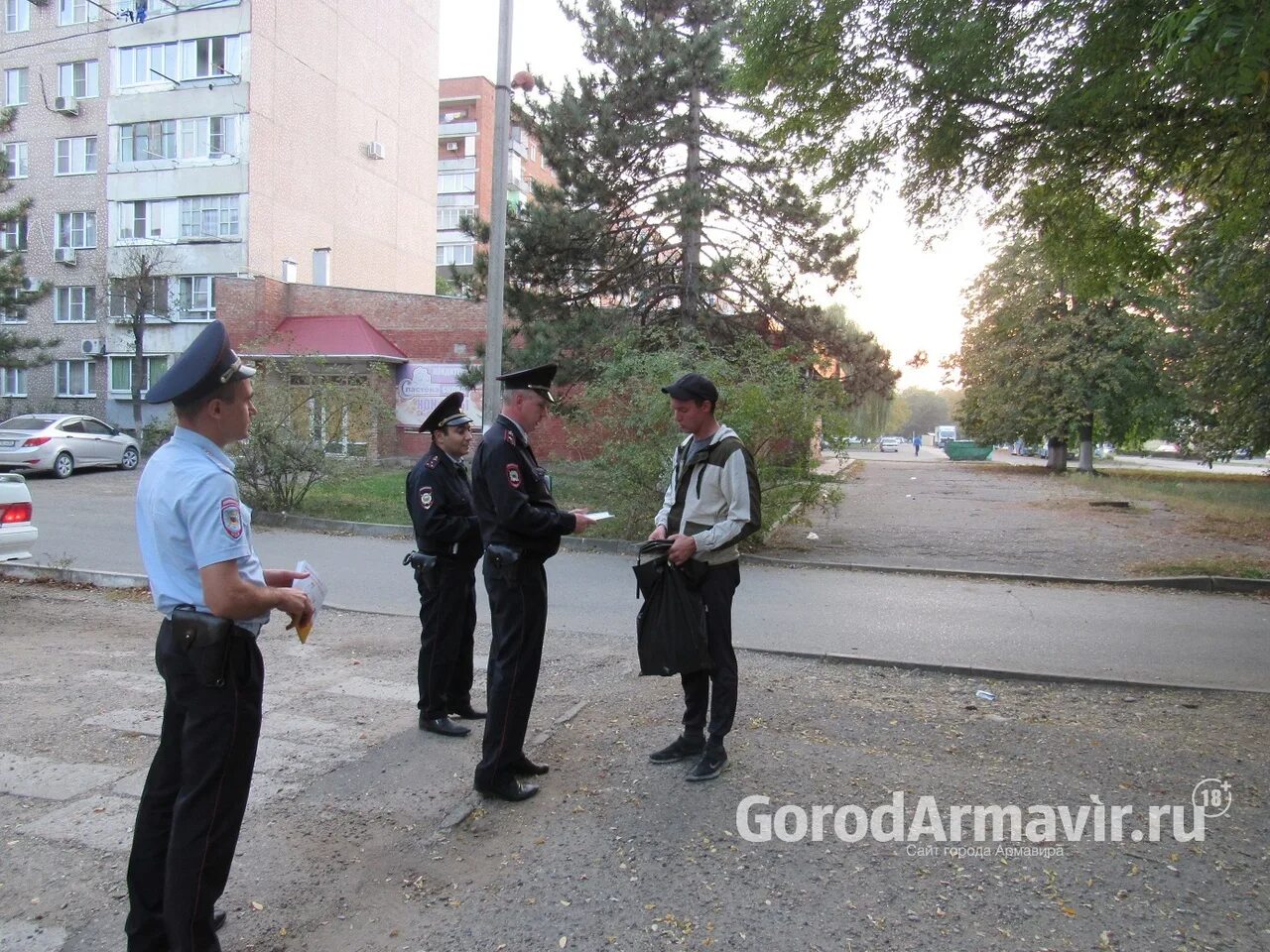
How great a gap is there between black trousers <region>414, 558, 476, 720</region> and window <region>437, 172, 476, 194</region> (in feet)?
187

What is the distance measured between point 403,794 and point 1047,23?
6509 mm

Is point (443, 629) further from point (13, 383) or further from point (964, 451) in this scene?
point (964, 451)

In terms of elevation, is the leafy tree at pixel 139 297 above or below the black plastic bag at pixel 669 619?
above

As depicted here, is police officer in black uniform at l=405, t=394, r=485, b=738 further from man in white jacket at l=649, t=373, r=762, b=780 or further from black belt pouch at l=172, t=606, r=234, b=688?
black belt pouch at l=172, t=606, r=234, b=688

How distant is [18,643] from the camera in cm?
691

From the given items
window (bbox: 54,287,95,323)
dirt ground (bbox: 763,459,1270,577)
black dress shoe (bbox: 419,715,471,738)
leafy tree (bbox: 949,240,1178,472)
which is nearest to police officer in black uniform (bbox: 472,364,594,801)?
black dress shoe (bbox: 419,715,471,738)

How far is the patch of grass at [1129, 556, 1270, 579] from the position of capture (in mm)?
10289

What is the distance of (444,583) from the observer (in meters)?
4.95

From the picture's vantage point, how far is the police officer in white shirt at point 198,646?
2.56 m

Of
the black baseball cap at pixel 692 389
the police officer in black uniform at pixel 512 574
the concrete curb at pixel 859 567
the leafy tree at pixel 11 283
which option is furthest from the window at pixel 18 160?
the black baseball cap at pixel 692 389

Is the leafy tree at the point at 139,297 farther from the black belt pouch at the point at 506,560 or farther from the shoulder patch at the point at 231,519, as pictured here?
the shoulder patch at the point at 231,519

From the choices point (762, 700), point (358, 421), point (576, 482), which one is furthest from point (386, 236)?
point (762, 700)

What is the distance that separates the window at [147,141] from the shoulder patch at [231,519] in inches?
1495

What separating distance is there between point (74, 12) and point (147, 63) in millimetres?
4779
